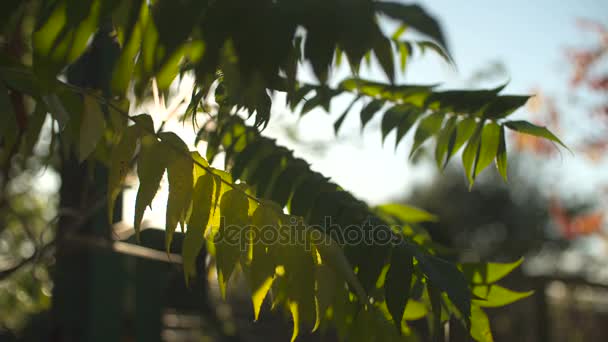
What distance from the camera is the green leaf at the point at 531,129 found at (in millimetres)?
1347

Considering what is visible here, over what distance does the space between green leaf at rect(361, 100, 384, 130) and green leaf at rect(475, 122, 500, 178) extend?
0.99 ft

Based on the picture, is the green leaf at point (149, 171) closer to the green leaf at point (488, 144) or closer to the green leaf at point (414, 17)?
the green leaf at point (414, 17)

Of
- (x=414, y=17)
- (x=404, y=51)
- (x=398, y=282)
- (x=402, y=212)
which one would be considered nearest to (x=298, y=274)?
(x=398, y=282)

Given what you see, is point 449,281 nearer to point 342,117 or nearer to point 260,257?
point 260,257

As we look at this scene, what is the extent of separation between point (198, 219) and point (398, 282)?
1.24ft

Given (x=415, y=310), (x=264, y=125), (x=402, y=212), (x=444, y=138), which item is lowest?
(x=415, y=310)

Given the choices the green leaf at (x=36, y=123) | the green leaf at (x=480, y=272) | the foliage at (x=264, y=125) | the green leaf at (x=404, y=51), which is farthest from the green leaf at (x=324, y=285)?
the green leaf at (x=404, y=51)

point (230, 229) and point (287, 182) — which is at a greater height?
point (287, 182)

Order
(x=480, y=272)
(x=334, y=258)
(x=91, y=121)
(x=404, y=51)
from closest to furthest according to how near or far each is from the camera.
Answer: (x=334, y=258)
(x=91, y=121)
(x=480, y=272)
(x=404, y=51)

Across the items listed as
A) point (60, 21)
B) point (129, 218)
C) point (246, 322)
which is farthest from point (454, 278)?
point (246, 322)

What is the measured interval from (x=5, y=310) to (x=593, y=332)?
5975mm

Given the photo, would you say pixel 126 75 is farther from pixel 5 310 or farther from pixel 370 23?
pixel 5 310

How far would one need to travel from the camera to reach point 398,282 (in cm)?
105

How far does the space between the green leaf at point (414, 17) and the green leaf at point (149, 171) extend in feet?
1.66
